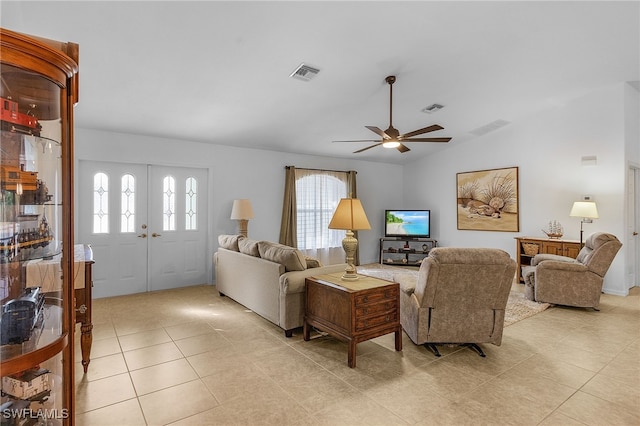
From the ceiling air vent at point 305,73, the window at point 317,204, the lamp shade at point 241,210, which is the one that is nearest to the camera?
the ceiling air vent at point 305,73

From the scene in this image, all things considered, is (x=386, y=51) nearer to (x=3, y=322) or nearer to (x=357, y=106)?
(x=357, y=106)

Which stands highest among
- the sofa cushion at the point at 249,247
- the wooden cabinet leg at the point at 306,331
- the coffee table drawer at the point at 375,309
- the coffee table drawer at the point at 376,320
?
the sofa cushion at the point at 249,247

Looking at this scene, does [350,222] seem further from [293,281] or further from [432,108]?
[432,108]

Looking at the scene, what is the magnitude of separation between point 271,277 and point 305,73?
7.58 feet

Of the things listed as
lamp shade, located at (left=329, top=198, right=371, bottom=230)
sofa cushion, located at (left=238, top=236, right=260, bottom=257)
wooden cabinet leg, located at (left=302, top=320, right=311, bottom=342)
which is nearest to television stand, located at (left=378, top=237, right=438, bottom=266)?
sofa cushion, located at (left=238, top=236, right=260, bottom=257)

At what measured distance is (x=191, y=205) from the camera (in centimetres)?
566

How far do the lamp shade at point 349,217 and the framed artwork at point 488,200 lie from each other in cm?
455

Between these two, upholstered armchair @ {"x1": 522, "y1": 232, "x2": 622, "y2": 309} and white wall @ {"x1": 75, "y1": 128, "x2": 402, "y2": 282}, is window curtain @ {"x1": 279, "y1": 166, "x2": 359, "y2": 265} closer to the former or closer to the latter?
white wall @ {"x1": 75, "y1": 128, "x2": 402, "y2": 282}

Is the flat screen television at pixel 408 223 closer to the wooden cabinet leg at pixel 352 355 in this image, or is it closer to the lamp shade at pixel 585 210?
the lamp shade at pixel 585 210

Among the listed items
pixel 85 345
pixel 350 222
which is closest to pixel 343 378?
pixel 350 222

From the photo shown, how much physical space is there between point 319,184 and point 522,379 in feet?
17.0

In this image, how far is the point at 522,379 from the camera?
8.48ft

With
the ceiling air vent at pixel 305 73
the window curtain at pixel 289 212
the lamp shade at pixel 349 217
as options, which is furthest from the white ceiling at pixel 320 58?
the lamp shade at pixel 349 217

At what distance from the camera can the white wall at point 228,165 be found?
4891 mm
